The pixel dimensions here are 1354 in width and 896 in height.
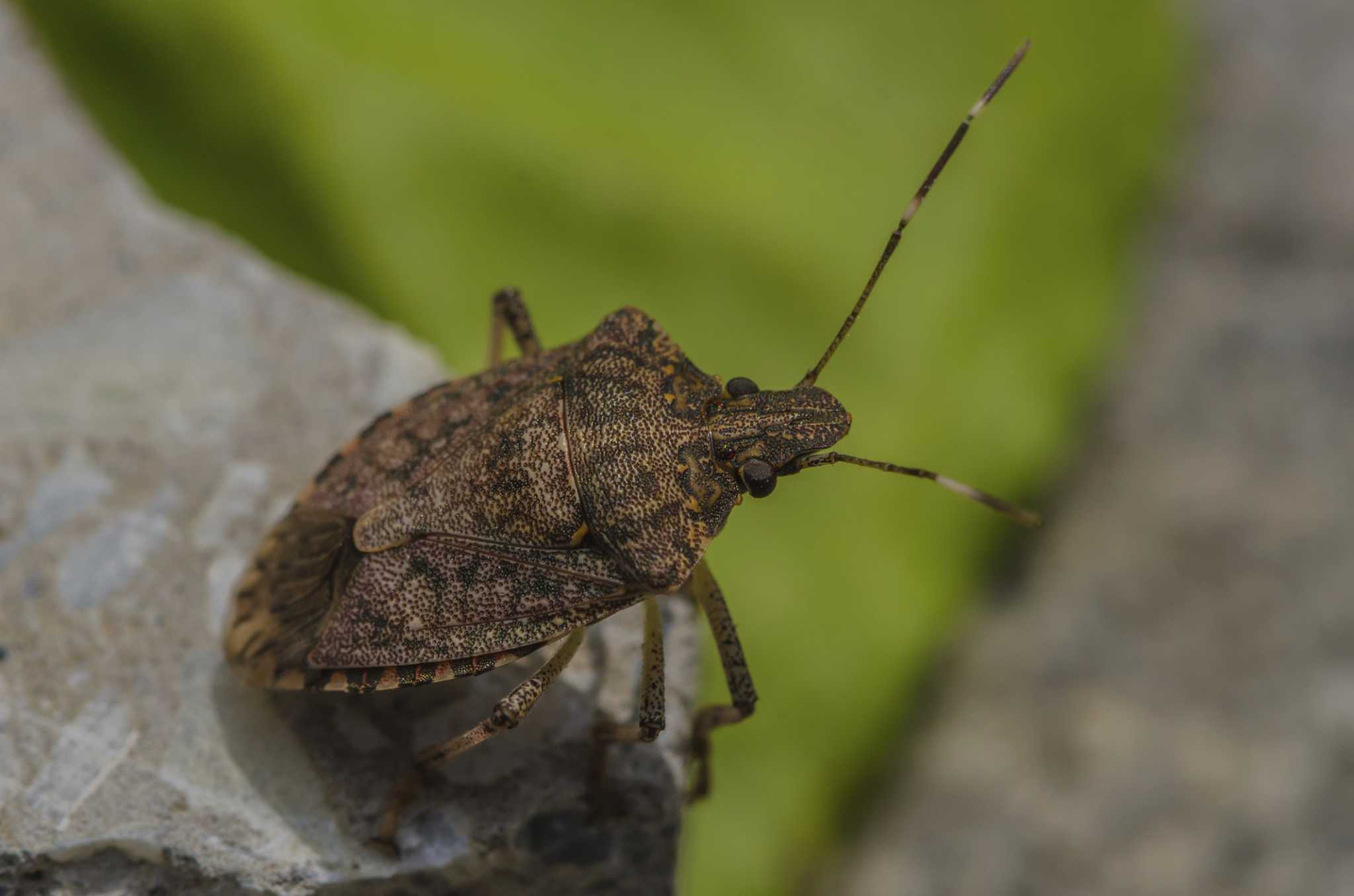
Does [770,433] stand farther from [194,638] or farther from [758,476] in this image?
[194,638]

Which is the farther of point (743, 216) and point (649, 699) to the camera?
point (743, 216)

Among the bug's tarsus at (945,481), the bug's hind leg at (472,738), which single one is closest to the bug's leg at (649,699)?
the bug's hind leg at (472,738)

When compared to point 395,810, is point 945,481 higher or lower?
higher

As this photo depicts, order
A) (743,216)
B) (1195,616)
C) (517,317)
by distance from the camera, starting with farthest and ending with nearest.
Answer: (1195,616)
(743,216)
(517,317)

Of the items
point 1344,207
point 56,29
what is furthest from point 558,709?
point 1344,207

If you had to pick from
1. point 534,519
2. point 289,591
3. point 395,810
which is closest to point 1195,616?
point 534,519

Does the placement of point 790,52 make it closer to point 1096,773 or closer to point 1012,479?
point 1012,479
